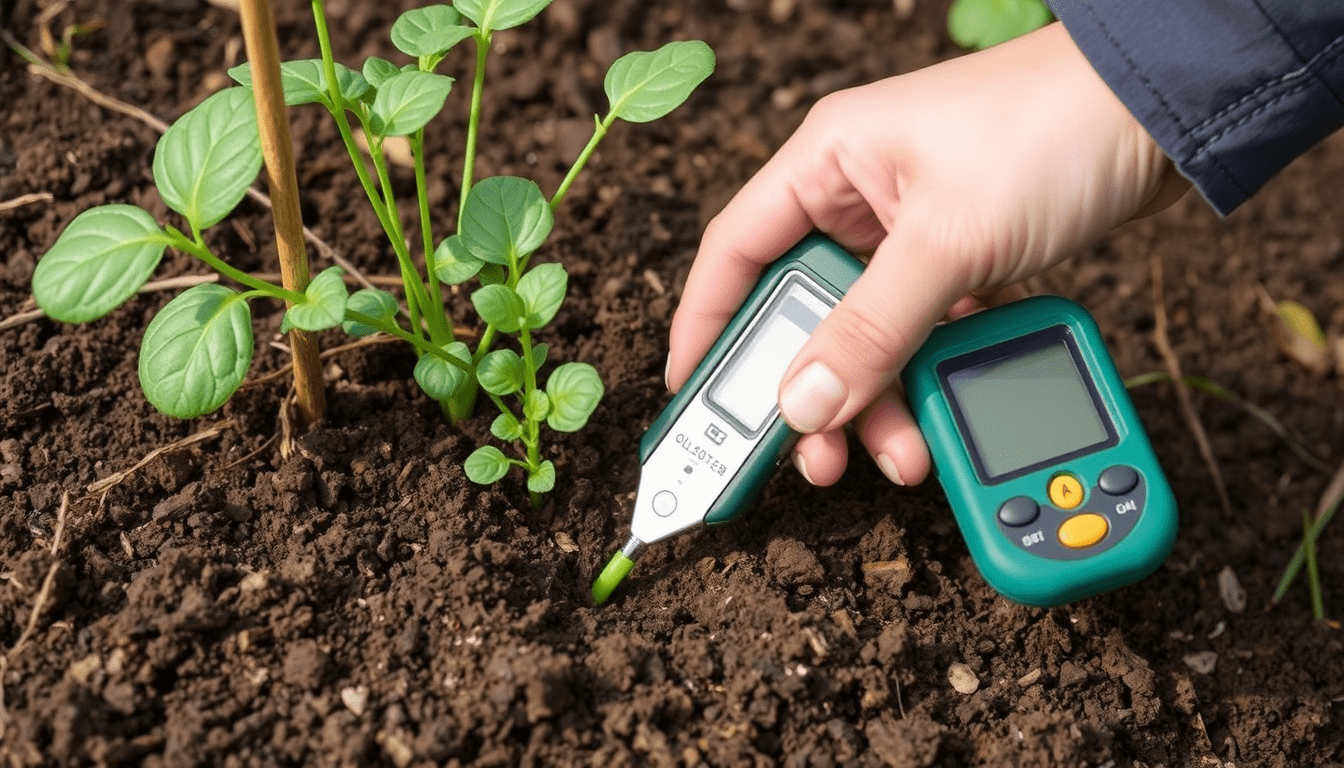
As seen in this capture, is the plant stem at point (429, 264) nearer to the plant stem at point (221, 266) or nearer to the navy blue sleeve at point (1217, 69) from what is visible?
the plant stem at point (221, 266)

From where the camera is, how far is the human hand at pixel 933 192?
1617 millimetres

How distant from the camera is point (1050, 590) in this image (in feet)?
Result: 5.43

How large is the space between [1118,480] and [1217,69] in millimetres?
583

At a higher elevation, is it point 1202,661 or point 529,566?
point 529,566

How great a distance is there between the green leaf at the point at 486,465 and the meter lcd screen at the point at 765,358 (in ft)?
1.09

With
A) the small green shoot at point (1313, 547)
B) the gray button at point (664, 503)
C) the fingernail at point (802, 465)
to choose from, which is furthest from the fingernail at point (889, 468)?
the small green shoot at point (1313, 547)

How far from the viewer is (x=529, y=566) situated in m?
1.74

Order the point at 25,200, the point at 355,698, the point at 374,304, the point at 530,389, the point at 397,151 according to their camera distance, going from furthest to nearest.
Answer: the point at 397,151 < the point at 25,200 < the point at 530,389 < the point at 374,304 < the point at 355,698

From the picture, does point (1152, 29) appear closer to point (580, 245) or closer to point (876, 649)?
point (876, 649)

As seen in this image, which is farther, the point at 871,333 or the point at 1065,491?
the point at 1065,491

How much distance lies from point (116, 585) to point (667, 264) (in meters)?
1.14

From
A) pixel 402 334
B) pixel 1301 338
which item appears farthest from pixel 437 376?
pixel 1301 338

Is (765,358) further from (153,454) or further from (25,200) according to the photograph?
(25,200)

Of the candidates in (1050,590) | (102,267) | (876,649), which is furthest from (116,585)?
(1050,590)
